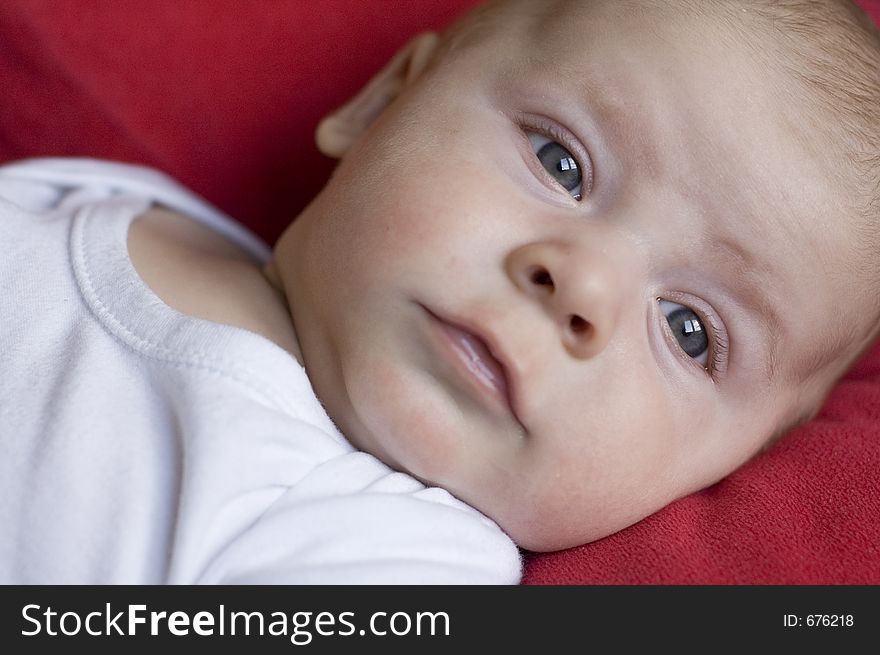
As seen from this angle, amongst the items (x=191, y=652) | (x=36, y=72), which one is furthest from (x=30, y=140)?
(x=191, y=652)

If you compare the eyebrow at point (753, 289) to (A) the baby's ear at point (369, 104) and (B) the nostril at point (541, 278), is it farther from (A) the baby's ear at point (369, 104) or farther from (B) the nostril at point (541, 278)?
(A) the baby's ear at point (369, 104)

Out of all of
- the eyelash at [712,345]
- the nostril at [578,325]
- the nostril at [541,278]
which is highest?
the nostril at [541,278]

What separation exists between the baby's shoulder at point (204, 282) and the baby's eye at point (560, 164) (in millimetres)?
436

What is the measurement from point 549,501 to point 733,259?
0.40 m

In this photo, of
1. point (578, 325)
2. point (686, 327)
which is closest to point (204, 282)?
point (578, 325)

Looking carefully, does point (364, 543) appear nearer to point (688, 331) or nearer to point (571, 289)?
point (571, 289)

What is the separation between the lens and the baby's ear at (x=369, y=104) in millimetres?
1644

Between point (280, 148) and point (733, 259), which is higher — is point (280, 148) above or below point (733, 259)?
below

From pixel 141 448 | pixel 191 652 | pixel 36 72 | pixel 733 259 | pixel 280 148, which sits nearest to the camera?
pixel 191 652

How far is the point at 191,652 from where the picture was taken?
104 centimetres

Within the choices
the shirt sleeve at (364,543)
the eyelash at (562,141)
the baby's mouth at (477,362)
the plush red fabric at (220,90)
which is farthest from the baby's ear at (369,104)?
the shirt sleeve at (364,543)

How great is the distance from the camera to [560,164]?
128 cm

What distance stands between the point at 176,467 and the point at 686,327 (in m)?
0.69

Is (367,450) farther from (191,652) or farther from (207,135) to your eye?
(207,135)
